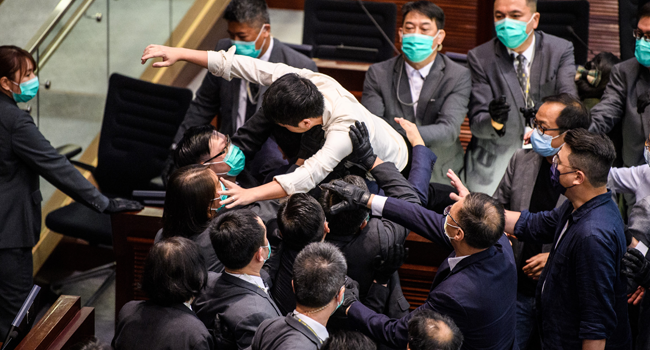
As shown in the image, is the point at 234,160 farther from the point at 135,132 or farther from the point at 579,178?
the point at 135,132

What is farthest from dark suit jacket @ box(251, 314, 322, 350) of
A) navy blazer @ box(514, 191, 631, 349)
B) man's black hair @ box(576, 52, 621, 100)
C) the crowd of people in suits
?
man's black hair @ box(576, 52, 621, 100)

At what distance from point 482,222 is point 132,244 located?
178cm

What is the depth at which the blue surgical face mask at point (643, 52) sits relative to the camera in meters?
3.09

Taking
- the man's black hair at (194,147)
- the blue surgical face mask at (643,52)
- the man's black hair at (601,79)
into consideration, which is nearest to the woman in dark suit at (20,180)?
the man's black hair at (194,147)

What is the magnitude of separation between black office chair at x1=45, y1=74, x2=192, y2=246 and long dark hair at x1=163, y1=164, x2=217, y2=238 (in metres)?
2.01

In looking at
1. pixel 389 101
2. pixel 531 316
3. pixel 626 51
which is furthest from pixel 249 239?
pixel 626 51

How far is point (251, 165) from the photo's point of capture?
311 centimetres

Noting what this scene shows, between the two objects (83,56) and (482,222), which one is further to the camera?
(83,56)

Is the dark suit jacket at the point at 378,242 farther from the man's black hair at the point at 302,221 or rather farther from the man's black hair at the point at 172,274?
the man's black hair at the point at 172,274

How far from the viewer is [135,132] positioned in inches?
174

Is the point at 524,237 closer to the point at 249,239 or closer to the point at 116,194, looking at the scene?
the point at 249,239

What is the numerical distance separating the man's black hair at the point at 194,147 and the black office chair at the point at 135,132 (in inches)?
63.7

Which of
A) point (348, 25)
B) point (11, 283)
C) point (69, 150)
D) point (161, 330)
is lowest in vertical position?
point (11, 283)

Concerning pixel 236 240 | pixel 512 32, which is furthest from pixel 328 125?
pixel 512 32
